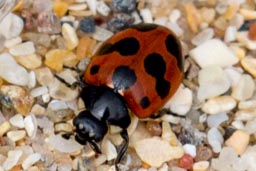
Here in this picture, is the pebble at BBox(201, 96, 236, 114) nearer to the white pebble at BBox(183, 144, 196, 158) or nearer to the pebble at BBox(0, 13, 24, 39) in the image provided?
the white pebble at BBox(183, 144, 196, 158)

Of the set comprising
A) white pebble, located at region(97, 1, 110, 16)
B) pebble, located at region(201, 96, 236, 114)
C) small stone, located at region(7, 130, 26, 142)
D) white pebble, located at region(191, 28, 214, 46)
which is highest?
white pebble, located at region(97, 1, 110, 16)

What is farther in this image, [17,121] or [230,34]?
[230,34]

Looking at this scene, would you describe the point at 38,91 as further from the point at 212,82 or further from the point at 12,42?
the point at 212,82

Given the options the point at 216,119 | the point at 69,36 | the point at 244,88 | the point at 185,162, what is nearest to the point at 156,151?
the point at 185,162

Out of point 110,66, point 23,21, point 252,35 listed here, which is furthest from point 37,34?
point 252,35

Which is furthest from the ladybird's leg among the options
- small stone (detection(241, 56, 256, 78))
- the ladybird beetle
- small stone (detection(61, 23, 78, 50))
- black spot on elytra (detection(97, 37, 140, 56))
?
small stone (detection(241, 56, 256, 78))

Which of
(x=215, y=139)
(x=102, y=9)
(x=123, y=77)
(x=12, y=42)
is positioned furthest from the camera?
(x=102, y=9)

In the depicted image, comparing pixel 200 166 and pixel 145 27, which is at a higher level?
pixel 145 27
